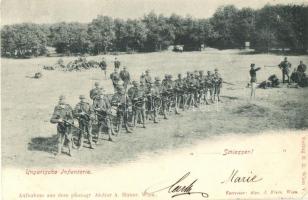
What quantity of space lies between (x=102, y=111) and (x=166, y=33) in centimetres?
303

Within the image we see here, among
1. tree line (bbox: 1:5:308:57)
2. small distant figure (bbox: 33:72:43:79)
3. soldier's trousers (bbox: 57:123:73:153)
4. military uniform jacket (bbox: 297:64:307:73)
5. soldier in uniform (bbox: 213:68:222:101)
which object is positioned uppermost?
tree line (bbox: 1:5:308:57)

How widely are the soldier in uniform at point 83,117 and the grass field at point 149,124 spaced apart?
293 millimetres

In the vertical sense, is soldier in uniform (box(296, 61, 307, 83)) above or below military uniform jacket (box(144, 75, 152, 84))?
above

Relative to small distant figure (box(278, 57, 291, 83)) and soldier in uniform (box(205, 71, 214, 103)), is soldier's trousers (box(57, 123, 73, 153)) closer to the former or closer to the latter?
soldier in uniform (box(205, 71, 214, 103))

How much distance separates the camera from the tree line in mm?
9234

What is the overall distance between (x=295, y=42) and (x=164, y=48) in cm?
308

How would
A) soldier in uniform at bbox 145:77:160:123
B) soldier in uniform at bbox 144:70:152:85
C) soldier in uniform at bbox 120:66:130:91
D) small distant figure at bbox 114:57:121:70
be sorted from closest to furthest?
soldier in uniform at bbox 145:77:160:123, soldier in uniform at bbox 144:70:152:85, soldier in uniform at bbox 120:66:130:91, small distant figure at bbox 114:57:121:70

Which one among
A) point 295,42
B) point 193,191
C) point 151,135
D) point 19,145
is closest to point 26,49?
point 19,145

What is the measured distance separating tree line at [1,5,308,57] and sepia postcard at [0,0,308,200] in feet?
0.11

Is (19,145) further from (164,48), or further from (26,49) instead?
(164,48)

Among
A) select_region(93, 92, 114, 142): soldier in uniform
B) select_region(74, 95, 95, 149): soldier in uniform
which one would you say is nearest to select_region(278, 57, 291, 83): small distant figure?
select_region(93, 92, 114, 142): soldier in uniform

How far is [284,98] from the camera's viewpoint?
9508mm
